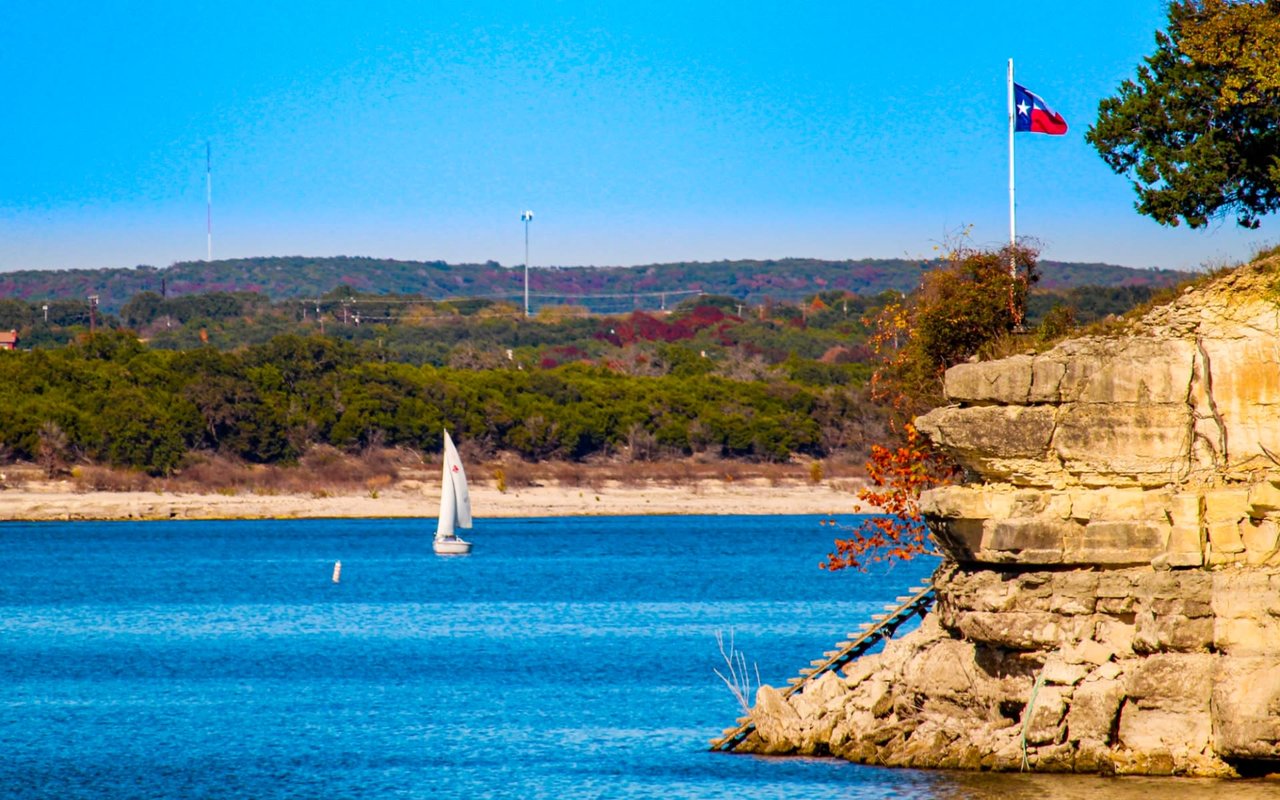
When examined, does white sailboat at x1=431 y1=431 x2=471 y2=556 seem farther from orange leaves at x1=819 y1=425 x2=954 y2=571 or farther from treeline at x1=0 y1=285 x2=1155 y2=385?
orange leaves at x1=819 y1=425 x2=954 y2=571

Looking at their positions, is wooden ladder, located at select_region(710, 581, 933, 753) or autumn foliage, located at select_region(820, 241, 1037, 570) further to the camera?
autumn foliage, located at select_region(820, 241, 1037, 570)

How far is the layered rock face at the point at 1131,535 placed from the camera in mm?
19922

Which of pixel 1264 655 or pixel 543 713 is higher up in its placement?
pixel 1264 655

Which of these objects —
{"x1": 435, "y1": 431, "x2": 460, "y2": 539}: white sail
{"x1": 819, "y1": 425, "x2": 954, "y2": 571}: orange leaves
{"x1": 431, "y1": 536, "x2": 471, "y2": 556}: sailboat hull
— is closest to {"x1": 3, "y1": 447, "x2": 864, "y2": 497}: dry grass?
{"x1": 435, "y1": 431, "x2": 460, "y2": 539}: white sail

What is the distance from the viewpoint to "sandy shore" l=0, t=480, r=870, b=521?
322ft

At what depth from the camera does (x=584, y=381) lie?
397 ft

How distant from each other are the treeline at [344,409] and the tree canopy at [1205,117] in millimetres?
80925

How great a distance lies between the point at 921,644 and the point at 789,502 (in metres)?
86.3

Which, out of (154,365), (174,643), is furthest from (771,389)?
(174,643)

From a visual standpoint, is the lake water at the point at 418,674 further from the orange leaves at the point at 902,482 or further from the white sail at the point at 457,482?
the orange leaves at the point at 902,482

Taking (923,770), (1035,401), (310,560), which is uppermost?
(1035,401)

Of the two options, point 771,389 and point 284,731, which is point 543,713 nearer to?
point 284,731

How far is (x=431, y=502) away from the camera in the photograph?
348ft

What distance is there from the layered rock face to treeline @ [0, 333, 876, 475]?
277ft
